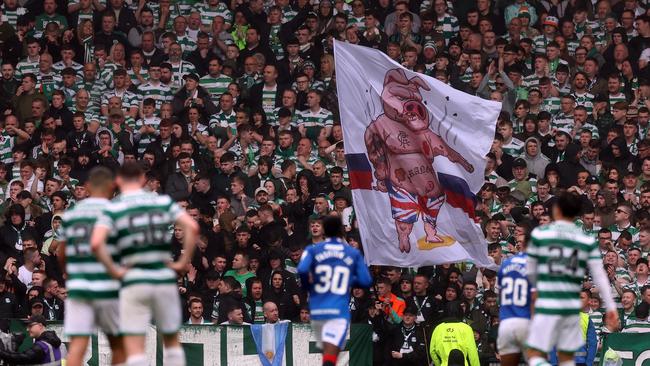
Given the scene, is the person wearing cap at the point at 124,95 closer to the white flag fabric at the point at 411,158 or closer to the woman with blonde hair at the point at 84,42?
the woman with blonde hair at the point at 84,42

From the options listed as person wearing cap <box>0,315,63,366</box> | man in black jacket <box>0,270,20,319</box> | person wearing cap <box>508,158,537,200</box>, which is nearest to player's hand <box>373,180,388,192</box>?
person wearing cap <box>508,158,537,200</box>

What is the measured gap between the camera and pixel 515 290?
15.8 metres

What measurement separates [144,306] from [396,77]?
882 cm

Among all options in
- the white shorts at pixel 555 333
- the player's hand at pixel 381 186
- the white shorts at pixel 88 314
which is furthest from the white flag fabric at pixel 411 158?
the white shorts at pixel 88 314

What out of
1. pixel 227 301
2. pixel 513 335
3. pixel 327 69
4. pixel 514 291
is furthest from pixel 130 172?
pixel 327 69

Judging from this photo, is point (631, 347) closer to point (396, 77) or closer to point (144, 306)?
point (396, 77)

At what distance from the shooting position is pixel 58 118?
24.4m

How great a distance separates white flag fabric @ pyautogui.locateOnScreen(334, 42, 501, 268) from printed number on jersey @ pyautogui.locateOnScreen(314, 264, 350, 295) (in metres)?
4.70

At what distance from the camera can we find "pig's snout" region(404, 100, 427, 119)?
21844 mm

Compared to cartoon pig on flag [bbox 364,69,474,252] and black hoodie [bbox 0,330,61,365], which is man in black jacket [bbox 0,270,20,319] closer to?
black hoodie [bbox 0,330,61,365]

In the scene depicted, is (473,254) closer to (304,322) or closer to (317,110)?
(304,322)

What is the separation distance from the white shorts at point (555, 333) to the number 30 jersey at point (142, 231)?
338 centimetres

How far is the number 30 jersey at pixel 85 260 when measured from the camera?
1413 cm

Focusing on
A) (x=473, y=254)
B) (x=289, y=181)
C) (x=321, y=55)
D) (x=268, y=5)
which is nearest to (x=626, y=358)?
(x=473, y=254)
